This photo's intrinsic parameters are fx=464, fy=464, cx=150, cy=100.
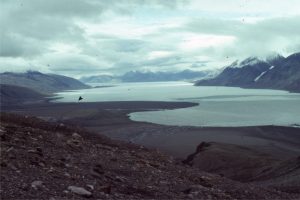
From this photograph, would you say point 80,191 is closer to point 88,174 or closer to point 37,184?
point 37,184

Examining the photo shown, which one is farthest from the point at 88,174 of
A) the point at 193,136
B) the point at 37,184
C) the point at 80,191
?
the point at 193,136

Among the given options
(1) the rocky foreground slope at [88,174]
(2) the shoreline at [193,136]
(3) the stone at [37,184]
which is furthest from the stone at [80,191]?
(2) the shoreline at [193,136]

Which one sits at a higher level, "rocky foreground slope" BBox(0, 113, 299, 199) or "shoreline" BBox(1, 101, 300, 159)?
"rocky foreground slope" BBox(0, 113, 299, 199)

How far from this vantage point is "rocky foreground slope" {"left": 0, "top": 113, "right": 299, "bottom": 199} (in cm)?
1311

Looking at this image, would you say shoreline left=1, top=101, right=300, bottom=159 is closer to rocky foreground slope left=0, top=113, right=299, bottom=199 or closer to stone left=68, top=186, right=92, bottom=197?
rocky foreground slope left=0, top=113, right=299, bottom=199

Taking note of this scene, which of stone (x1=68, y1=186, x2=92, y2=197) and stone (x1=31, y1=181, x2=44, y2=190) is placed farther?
stone (x1=68, y1=186, x2=92, y2=197)

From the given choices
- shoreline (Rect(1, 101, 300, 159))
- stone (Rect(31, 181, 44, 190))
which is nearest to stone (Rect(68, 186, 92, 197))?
stone (Rect(31, 181, 44, 190))

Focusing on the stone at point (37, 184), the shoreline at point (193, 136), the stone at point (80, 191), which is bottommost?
the shoreline at point (193, 136)

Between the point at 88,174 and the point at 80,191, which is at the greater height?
the point at 88,174

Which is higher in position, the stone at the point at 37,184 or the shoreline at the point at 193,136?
the stone at the point at 37,184

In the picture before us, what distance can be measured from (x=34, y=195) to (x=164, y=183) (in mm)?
5849

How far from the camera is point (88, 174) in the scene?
1534 centimetres

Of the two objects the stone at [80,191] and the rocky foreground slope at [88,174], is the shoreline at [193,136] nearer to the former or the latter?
the rocky foreground slope at [88,174]

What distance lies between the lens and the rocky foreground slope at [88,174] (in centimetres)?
1311
